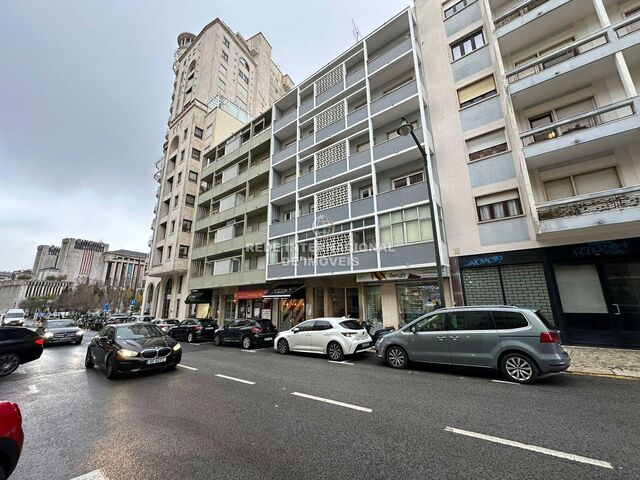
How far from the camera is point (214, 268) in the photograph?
23422 mm

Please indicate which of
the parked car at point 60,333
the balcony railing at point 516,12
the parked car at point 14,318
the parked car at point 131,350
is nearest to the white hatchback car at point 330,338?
the parked car at point 131,350

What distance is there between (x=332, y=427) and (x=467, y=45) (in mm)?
18922

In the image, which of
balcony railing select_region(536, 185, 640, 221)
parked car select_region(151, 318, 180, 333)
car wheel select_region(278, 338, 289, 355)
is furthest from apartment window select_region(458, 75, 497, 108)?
parked car select_region(151, 318, 180, 333)

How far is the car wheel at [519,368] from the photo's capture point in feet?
20.5

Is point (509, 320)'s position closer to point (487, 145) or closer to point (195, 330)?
point (487, 145)

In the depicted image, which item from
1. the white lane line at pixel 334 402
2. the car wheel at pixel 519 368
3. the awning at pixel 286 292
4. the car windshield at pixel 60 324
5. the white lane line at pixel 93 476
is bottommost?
the white lane line at pixel 334 402

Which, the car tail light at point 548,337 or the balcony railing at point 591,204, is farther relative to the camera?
the balcony railing at point 591,204

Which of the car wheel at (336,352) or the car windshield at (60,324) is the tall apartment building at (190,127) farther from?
the car wheel at (336,352)

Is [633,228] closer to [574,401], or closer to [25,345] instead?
[574,401]

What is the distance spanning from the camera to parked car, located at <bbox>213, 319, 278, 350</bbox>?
13.4 m

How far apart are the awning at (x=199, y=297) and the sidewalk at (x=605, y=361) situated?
81.3 ft

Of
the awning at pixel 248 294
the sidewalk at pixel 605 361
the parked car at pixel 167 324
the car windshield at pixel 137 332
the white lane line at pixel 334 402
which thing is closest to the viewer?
the white lane line at pixel 334 402

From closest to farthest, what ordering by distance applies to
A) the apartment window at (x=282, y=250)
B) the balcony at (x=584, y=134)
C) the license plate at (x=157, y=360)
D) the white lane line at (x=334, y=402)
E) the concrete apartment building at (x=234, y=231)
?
the white lane line at (x=334, y=402)
the license plate at (x=157, y=360)
the balcony at (x=584, y=134)
the apartment window at (x=282, y=250)
the concrete apartment building at (x=234, y=231)

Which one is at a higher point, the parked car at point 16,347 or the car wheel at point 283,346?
the parked car at point 16,347
